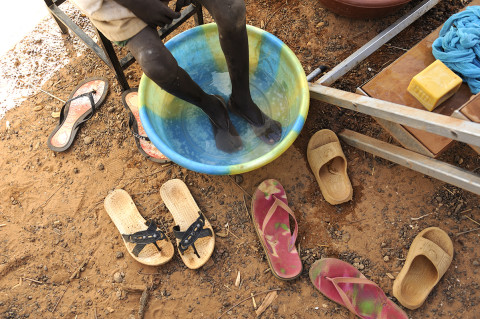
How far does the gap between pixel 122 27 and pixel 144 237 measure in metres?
1.00

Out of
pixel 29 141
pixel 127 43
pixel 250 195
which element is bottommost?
pixel 250 195

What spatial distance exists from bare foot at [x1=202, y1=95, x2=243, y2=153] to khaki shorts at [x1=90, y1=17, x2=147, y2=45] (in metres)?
0.52

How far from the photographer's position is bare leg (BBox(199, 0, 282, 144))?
4.90 feet

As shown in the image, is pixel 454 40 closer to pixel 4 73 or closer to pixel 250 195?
pixel 250 195

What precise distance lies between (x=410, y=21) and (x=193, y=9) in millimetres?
1311

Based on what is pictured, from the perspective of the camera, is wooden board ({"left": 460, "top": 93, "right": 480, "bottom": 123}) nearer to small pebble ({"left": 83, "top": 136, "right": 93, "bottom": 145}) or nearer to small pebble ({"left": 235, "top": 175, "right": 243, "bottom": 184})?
small pebble ({"left": 235, "top": 175, "right": 243, "bottom": 184})

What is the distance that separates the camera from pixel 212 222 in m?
1.97

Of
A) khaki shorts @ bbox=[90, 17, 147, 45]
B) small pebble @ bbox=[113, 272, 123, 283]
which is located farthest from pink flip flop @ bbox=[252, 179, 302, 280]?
khaki shorts @ bbox=[90, 17, 147, 45]

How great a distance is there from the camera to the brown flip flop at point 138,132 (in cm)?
210

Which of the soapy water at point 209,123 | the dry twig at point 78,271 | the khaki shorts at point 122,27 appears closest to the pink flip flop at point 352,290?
the soapy water at point 209,123

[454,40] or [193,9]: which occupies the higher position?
[193,9]

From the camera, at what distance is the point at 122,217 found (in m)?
1.97

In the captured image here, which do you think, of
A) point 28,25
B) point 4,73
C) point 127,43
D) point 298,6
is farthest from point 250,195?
point 28,25

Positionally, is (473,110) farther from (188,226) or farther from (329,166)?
(188,226)
